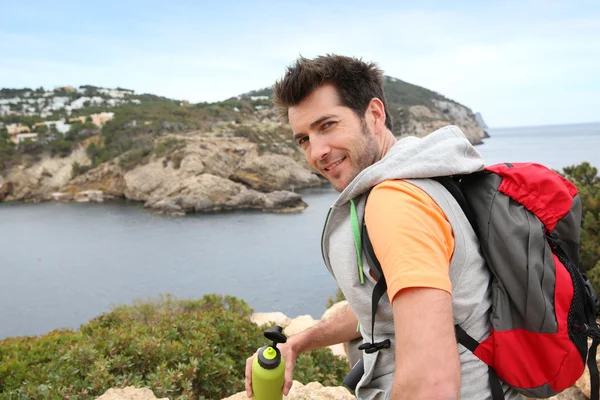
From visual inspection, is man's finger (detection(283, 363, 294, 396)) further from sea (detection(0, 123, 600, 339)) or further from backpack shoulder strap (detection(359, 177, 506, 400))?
sea (detection(0, 123, 600, 339))

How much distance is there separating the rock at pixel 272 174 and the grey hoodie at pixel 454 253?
119 feet

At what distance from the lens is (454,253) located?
1118 mm

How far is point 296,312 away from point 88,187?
107 feet

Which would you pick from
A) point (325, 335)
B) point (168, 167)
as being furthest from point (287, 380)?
point (168, 167)

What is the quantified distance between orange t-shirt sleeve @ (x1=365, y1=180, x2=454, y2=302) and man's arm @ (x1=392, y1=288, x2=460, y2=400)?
0.10 ft

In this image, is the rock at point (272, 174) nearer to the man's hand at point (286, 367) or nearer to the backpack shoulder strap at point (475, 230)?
the man's hand at point (286, 367)

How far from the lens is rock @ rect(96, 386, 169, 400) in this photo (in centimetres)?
260

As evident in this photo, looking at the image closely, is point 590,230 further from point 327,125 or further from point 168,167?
point 168,167

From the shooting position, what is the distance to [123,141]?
4291 cm

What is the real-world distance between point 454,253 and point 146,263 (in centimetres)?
2079

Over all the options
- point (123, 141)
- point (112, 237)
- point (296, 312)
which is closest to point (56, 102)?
point (123, 141)

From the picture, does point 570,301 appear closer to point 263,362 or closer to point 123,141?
point 263,362

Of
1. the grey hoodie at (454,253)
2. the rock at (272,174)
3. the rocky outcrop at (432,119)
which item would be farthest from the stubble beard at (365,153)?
the rocky outcrop at (432,119)

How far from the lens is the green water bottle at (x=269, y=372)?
5.32 feet
